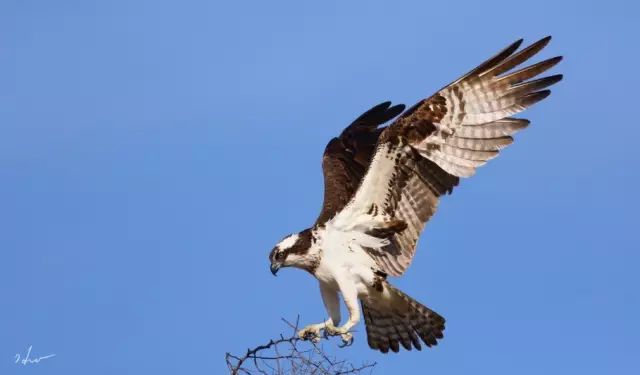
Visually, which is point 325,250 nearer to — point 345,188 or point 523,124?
point 345,188

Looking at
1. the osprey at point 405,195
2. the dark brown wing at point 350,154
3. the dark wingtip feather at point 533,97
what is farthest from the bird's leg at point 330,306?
the dark wingtip feather at point 533,97

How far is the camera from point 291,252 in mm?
9055

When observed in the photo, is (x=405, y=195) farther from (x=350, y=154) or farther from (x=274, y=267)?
(x=350, y=154)

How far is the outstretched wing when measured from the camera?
9.27m

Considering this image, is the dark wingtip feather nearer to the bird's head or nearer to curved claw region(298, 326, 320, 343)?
the bird's head

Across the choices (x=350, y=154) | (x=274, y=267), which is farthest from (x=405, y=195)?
(x=350, y=154)

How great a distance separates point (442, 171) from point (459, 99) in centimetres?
59

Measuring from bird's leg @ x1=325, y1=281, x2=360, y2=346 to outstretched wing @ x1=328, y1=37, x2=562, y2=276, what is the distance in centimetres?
53

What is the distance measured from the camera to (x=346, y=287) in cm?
910

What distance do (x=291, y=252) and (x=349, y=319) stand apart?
2.25 ft

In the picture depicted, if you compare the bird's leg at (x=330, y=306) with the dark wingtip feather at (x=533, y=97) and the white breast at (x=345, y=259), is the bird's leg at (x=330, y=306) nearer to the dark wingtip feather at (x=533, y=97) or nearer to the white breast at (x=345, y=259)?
the white breast at (x=345, y=259)

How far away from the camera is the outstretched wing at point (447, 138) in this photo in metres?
9.27

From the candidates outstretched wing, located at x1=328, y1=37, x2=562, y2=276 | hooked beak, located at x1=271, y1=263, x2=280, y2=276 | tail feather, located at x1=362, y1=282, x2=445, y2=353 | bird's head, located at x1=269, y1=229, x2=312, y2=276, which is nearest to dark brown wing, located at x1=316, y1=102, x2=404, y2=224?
outstretched wing, located at x1=328, y1=37, x2=562, y2=276

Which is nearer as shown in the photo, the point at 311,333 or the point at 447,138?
the point at 311,333
